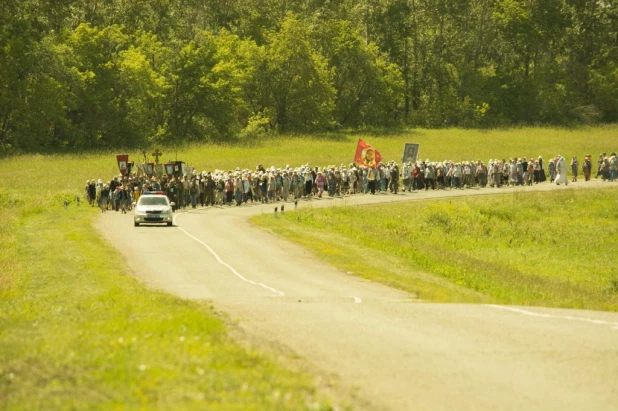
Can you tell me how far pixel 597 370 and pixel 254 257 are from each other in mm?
21942

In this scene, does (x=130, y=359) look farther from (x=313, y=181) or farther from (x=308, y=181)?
(x=313, y=181)

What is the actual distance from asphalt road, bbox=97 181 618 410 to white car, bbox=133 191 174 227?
14252 mm

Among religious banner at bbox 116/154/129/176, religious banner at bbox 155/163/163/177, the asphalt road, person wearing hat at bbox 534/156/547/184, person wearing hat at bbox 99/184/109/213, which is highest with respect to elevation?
the asphalt road

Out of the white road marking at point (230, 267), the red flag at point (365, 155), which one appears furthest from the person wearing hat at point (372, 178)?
the white road marking at point (230, 267)

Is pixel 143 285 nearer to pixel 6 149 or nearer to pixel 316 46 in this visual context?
pixel 6 149

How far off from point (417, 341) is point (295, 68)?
8955 centimetres

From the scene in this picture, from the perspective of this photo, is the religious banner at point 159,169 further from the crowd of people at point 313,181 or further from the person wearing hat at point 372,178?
the person wearing hat at point 372,178

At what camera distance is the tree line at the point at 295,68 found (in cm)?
8925

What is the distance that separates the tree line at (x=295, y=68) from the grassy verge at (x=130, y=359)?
206 feet

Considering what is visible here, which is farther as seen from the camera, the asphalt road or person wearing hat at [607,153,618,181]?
person wearing hat at [607,153,618,181]

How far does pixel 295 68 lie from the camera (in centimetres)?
10425

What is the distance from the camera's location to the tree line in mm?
89250

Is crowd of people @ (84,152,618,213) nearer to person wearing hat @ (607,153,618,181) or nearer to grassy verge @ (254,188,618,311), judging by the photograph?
person wearing hat @ (607,153,618,181)

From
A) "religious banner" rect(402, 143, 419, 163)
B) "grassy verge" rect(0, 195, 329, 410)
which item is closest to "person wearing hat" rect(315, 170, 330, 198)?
"religious banner" rect(402, 143, 419, 163)
